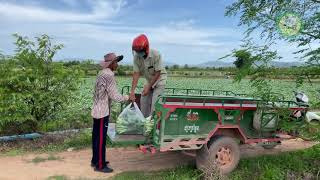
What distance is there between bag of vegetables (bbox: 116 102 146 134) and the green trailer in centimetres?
28

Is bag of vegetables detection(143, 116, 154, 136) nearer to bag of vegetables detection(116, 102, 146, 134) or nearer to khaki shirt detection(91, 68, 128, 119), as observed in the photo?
bag of vegetables detection(116, 102, 146, 134)

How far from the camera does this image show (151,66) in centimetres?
743

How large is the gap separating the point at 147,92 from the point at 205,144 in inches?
56.4

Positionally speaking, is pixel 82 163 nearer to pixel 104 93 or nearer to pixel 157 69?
Answer: pixel 104 93

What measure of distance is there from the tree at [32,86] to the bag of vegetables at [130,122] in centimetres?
273

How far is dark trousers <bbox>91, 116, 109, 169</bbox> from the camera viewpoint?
7.15 m

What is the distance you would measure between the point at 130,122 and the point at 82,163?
1.45 metres

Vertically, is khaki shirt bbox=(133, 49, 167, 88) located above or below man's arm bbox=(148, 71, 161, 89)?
above

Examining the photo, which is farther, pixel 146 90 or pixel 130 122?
pixel 146 90

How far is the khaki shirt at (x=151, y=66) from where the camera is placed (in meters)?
7.33

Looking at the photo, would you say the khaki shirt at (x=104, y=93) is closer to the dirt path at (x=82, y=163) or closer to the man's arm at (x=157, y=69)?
the man's arm at (x=157, y=69)

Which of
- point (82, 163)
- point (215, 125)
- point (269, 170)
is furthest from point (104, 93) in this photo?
point (269, 170)

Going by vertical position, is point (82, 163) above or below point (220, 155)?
below

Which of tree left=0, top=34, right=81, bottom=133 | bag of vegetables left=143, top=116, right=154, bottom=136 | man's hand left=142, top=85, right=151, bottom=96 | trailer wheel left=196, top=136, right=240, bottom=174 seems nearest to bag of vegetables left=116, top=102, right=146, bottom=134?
bag of vegetables left=143, top=116, right=154, bottom=136
